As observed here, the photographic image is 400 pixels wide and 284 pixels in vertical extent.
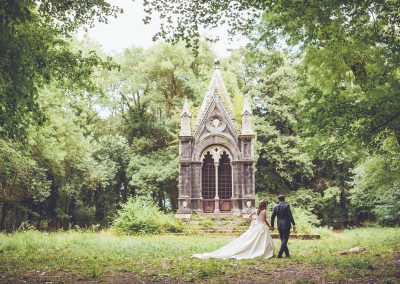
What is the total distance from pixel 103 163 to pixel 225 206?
34.1 ft

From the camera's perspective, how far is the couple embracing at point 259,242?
32.2ft

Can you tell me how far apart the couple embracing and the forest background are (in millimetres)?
1939

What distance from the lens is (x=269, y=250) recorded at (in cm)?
1012

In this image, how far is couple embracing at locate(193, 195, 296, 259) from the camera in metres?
9.83

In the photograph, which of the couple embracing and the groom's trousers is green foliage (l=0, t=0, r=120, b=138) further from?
the groom's trousers

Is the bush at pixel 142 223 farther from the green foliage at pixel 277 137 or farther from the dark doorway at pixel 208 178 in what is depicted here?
the green foliage at pixel 277 137

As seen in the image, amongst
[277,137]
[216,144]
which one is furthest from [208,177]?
[277,137]

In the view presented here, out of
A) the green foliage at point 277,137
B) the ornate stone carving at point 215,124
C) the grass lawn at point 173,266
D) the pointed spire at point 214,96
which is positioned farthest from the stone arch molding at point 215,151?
the grass lawn at point 173,266

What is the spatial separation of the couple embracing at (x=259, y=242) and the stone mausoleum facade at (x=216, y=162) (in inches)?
419

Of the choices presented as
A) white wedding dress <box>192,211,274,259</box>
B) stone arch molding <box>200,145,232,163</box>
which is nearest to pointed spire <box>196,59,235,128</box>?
stone arch molding <box>200,145,232,163</box>

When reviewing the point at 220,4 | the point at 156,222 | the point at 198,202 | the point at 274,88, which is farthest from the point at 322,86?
the point at 274,88

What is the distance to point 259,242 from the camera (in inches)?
399

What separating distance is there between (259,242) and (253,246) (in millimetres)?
223

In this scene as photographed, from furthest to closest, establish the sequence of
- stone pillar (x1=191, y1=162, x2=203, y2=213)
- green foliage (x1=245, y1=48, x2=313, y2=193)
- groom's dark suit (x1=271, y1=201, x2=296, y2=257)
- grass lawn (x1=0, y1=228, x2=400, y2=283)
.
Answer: green foliage (x1=245, y1=48, x2=313, y2=193) → stone pillar (x1=191, y1=162, x2=203, y2=213) → groom's dark suit (x1=271, y1=201, x2=296, y2=257) → grass lawn (x1=0, y1=228, x2=400, y2=283)
